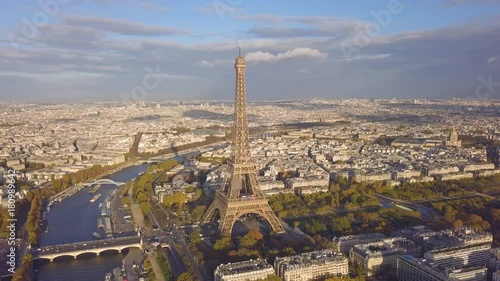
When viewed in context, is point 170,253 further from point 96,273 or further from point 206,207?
point 206,207

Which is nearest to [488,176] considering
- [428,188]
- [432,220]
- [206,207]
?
[428,188]

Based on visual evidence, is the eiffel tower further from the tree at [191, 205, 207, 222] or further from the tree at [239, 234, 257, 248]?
the tree at [191, 205, 207, 222]

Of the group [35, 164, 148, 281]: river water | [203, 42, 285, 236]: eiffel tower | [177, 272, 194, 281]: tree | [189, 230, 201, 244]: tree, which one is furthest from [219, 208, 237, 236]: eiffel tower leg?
[177, 272, 194, 281]: tree

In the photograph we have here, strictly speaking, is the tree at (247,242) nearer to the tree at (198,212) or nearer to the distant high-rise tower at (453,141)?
the tree at (198,212)

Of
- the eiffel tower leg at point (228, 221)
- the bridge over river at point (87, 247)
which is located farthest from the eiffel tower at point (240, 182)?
the bridge over river at point (87, 247)

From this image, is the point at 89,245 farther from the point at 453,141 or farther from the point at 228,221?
the point at 453,141

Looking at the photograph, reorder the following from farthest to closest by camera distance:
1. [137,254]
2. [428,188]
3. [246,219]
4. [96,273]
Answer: [428,188], [246,219], [137,254], [96,273]
